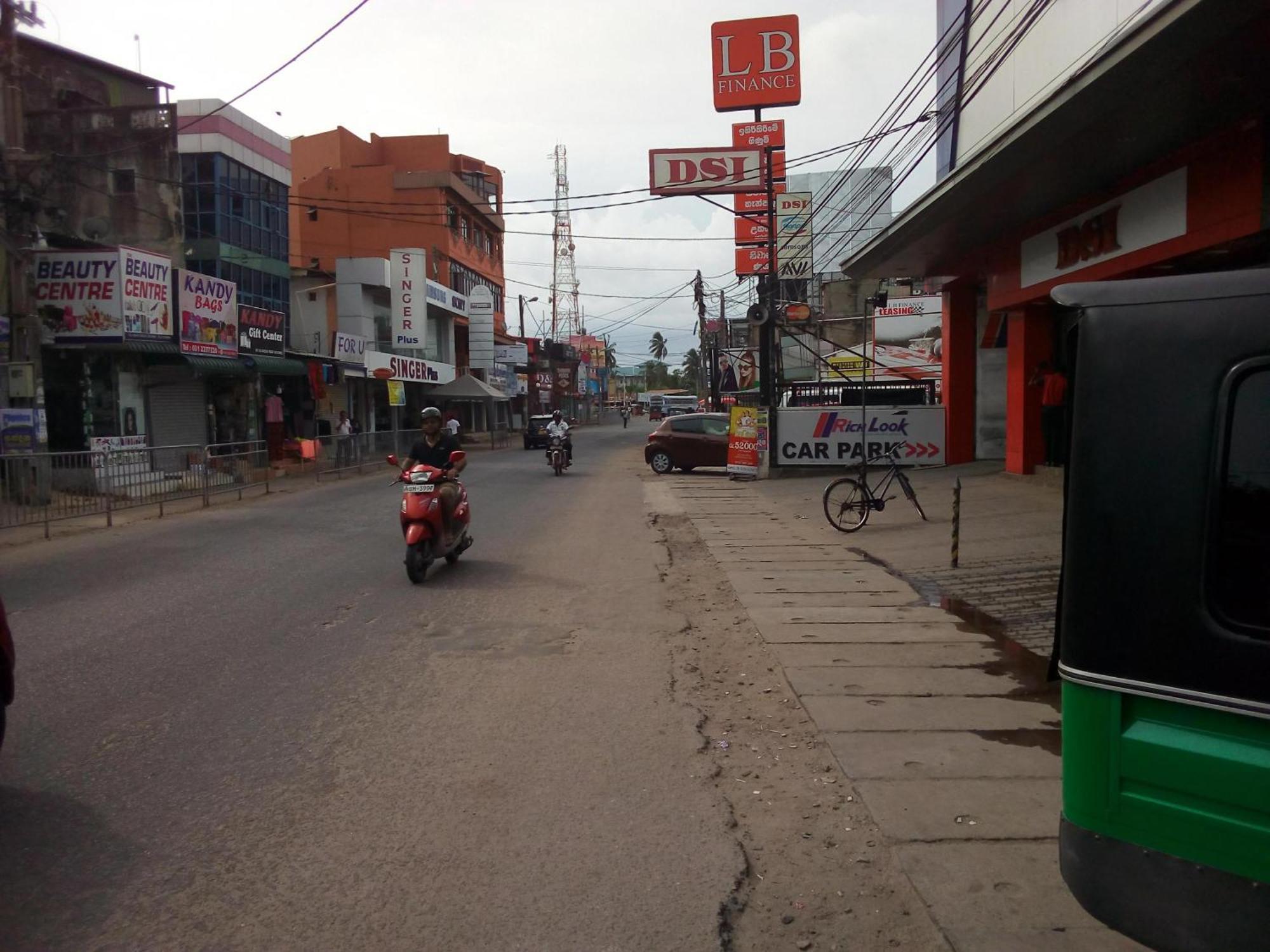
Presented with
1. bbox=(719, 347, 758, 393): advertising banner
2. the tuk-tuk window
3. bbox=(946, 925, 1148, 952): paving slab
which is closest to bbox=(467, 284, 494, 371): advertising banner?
bbox=(719, 347, 758, 393): advertising banner

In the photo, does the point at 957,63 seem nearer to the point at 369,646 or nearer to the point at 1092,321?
the point at 369,646

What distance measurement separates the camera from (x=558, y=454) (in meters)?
26.8

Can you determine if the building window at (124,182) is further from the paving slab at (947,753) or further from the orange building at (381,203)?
the paving slab at (947,753)

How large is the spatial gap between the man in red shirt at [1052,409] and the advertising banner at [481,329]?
126 feet

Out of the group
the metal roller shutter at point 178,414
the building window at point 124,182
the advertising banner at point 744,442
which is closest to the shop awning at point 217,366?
the metal roller shutter at point 178,414

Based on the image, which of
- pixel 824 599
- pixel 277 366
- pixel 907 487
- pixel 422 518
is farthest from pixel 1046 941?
pixel 277 366

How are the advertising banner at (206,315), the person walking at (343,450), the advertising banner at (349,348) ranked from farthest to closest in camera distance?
the advertising banner at (349,348) → the person walking at (343,450) → the advertising banner at (206,315)

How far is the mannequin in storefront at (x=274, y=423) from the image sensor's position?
98.2 ft

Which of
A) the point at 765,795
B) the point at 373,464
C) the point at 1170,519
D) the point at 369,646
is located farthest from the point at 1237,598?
the point at 373,464

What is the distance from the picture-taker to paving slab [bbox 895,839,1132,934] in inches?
141

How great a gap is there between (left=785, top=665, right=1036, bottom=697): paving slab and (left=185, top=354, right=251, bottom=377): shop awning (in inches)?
819

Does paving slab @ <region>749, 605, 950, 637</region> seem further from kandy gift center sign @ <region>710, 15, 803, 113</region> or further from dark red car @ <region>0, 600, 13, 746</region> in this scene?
kandy gift center sign @ <region>710, 15, 803, 113</region>

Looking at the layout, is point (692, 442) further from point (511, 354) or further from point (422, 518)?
point (511, 354)

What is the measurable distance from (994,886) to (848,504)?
1070 centimetres
